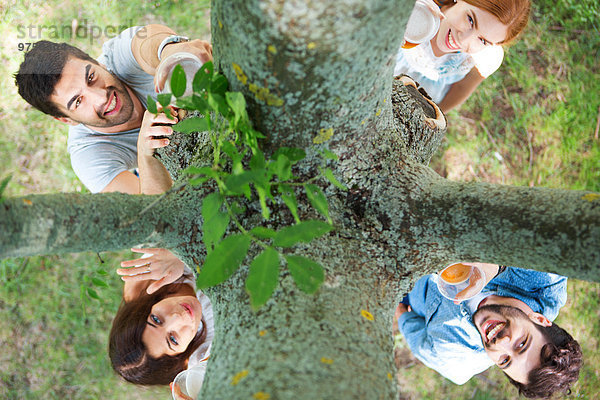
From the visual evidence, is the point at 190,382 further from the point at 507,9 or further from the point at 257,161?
the point at 507,9

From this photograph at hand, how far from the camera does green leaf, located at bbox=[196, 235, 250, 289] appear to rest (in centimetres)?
86

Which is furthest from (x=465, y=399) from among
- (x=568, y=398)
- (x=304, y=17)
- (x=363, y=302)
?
(x=304, y=17)

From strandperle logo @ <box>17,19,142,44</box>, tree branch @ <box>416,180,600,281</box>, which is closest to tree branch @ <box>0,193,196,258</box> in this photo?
tree branch @ <box>416,180,600,281</box>

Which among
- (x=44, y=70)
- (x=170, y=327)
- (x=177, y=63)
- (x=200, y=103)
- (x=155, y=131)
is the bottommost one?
(x=170, y=327)

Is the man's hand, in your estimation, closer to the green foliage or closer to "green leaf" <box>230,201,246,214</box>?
the green foliage

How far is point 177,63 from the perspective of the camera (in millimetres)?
1577

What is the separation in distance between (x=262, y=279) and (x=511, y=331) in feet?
7.60

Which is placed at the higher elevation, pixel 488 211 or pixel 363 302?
pixel 488 211

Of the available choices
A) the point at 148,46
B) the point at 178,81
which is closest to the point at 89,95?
the point at 148,46

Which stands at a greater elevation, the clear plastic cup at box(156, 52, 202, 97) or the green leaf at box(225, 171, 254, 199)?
the green leaf at box(225, 171, 254, 199)

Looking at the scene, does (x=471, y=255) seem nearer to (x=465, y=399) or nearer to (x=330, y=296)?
(x=330, y=296)

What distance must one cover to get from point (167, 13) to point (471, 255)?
374 centimetres

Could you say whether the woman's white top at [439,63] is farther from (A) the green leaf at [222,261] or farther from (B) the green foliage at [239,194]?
(A) the green leaf at [222,261]

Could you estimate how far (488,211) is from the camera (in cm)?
111
